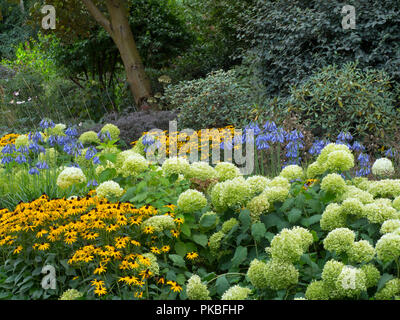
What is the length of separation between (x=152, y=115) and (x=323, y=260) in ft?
19.5

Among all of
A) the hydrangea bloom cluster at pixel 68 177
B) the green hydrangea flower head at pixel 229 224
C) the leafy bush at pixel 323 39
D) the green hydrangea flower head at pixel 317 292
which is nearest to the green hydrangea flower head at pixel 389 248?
the green hydrangea flower head at pixel 317 292

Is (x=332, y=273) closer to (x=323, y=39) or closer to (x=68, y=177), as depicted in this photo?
(x=68, y=177)

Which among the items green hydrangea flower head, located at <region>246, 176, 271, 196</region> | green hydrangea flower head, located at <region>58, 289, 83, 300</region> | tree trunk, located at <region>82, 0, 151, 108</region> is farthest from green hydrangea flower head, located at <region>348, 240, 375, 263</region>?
tree trunk, located at <region>82, 0, 151, 108</region>

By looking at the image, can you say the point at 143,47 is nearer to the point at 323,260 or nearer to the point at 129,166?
the point at 129,166

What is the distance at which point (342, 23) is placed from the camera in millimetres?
7512

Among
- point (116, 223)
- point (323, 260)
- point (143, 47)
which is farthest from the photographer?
point (143, 47)

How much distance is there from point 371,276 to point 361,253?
0.37ft

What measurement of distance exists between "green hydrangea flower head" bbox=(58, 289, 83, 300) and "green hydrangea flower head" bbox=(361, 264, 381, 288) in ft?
4.93

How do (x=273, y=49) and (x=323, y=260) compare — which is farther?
(x=273, y=49)

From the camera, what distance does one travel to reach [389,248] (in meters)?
2.17

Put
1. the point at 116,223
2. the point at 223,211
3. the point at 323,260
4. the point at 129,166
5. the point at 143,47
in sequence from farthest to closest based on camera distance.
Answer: the point at 143,47
the point at 129,166
the point at 223,211
the point at 116,223
the point at 323,260

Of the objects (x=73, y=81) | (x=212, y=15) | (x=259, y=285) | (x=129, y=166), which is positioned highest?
(x=212, y=15)

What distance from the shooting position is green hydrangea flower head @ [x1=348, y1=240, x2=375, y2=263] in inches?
90.5
